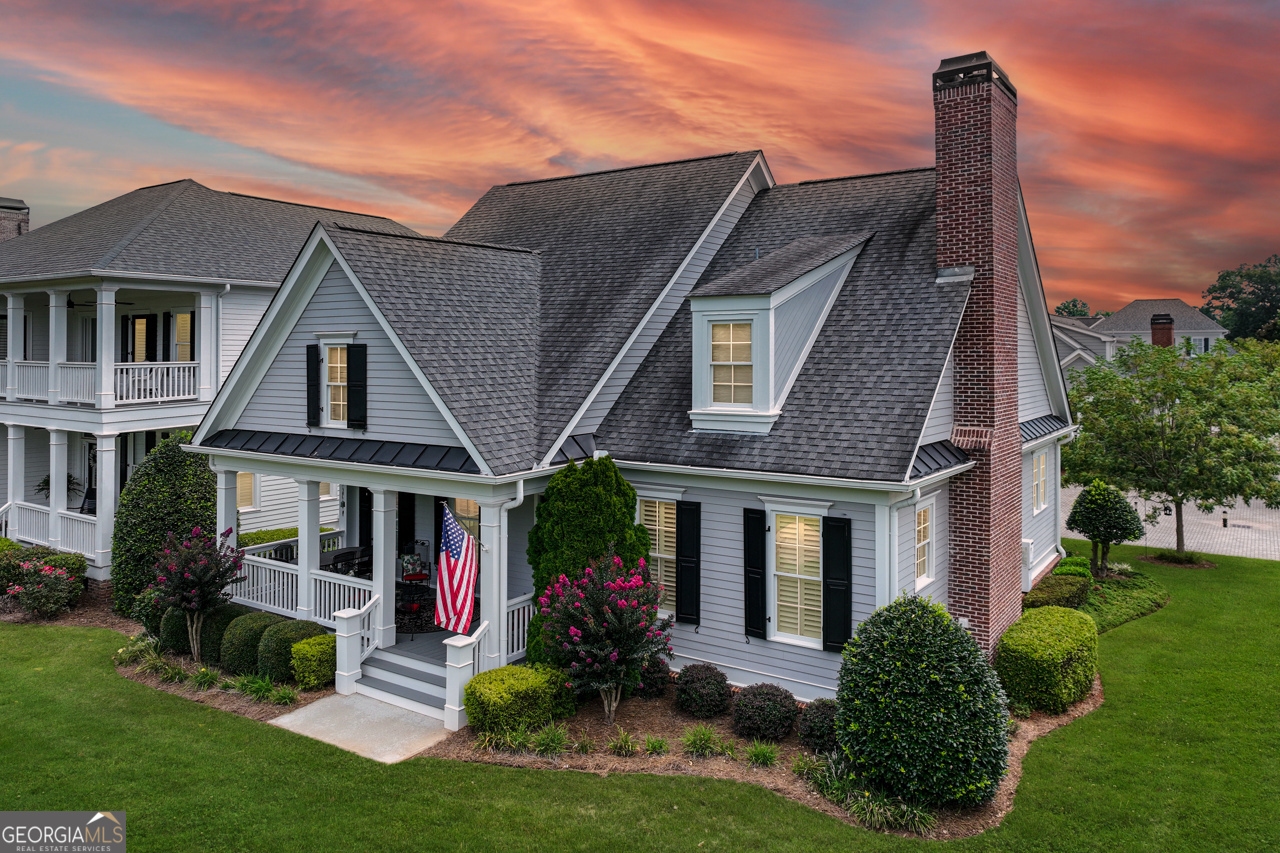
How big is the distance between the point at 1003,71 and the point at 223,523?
56.9 feet

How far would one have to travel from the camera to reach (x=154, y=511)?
1752cm

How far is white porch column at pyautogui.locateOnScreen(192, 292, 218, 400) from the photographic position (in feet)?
69.7

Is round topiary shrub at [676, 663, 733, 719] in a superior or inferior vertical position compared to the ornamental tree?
inferior

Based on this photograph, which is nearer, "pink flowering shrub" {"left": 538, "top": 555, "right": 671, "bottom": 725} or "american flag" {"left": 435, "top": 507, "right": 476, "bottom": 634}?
"pink flowering shrub" {"left": 538, "top": 555, "right": 671, "bottom": 725}

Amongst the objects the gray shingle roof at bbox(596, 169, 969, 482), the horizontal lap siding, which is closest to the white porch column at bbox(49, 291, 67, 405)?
the horizontal lap siding

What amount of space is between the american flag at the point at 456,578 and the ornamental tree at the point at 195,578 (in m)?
4.96

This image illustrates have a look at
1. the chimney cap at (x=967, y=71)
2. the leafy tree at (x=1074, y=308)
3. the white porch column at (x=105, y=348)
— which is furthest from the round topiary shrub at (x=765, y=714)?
the leafy tree at (x=1074, y=308)

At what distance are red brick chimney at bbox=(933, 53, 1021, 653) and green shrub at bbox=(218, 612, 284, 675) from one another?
12353mm

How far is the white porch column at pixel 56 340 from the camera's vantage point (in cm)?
2048

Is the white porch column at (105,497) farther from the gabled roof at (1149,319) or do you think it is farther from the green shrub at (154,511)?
the gabled roof at (1149,319)

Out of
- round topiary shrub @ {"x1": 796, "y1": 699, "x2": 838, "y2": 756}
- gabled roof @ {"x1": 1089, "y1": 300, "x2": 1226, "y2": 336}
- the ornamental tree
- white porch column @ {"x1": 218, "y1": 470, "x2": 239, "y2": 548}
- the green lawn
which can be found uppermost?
gabled roof @ {"x1": 1089, "y1": 300, "x2": 1226, "y2": 336}

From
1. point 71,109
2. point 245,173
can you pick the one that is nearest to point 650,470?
point 71,109

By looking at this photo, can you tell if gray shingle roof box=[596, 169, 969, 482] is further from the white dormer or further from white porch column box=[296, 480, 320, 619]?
white porch column box=[296, 480, 320, 619]

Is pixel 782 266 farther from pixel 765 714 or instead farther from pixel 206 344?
pixel 206 344
